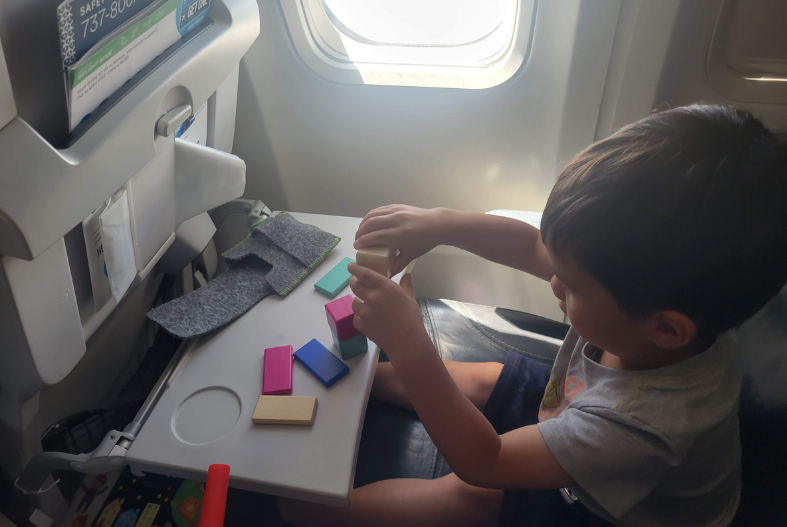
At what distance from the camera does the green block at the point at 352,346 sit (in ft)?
2.06

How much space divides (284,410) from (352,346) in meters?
0.11

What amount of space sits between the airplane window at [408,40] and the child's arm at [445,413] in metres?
0.51

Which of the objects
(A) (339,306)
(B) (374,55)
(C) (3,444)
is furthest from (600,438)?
(B) (374,55)

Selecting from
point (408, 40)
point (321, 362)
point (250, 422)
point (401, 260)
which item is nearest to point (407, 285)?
point (401, 260)

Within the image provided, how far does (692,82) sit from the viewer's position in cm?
86

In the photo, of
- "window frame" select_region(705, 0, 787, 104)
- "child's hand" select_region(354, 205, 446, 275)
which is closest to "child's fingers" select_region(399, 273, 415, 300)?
"child's hand" select_region(354, 205, 446, 275)

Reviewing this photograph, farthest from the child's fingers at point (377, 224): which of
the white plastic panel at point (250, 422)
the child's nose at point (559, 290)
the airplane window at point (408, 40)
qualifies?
the airplane window at point (408, 40)

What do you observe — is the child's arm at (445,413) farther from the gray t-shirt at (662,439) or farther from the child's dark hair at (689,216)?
the child's dark hair at (689,216)

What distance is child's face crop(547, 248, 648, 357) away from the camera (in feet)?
1.81

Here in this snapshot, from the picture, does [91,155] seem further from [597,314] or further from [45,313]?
[597,314]

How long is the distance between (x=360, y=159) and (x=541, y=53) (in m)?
0.42

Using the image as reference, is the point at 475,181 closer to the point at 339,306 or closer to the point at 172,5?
the point at 339,306

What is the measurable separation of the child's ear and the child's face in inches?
0.5

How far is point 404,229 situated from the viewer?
0.76 meters
